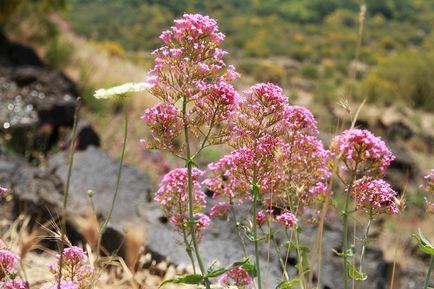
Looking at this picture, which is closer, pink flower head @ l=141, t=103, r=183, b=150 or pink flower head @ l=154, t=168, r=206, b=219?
pink flower head @ l=141, t=103, r=183, b=150

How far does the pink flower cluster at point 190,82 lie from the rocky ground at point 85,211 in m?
0.41

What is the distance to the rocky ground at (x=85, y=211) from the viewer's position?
3713 millimetres

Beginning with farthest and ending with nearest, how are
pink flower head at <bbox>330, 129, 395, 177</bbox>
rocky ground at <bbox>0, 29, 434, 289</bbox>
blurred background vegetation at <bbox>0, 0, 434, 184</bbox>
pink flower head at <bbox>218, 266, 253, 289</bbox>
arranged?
blurred background vegetation at <bbox>0, 0, 434, 184</bbox> < rocky ground at <bbox>0, 29, 434, 289</bbox> < pink flower head at <bbox>218, 266, 253, 289</bbox> < pink flower head at <bbox>330, 129, 395, 177</bbox>

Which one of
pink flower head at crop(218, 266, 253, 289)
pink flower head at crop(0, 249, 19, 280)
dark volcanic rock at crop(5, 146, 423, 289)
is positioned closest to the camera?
pink flower head at crop(0, 249, 19, 280)

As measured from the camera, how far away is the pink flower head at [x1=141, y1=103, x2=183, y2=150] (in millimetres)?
1990

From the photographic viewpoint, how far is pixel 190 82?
1964 millimetres

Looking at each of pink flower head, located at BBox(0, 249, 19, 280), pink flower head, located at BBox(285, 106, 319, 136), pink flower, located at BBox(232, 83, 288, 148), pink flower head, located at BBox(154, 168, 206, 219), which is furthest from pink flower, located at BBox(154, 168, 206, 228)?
pink flower head, located at BBox(0, 249, 19, 280)

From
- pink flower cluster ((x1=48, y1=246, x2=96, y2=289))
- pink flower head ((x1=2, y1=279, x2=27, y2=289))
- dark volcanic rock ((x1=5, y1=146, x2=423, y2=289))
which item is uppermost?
pink flower cluster ((x1=48, y1=246, x2=96, y2=289))

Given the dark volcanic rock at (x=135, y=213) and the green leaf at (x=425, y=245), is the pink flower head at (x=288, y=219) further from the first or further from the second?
the dark volcanic rock at (x=135, y=213)

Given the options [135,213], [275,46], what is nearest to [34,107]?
[135,213]

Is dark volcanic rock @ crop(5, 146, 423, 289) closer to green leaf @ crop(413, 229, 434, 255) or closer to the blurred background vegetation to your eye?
the blurred background vegetation

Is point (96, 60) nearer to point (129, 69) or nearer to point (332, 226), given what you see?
point (129, 69)

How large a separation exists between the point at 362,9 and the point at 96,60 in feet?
41.0

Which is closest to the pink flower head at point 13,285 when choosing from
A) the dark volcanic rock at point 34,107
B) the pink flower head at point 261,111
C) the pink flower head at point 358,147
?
the pink flower head at point 261,111
